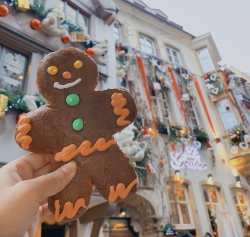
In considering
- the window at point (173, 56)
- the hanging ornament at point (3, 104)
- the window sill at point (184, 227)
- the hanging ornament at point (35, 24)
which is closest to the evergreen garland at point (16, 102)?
the hanging ornament at point (3, 104)

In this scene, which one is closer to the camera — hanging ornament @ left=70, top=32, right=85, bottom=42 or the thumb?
the thumb

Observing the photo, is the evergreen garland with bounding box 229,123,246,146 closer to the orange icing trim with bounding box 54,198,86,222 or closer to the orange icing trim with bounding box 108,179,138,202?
the orange icing trim with bounding box 108,179,138,202

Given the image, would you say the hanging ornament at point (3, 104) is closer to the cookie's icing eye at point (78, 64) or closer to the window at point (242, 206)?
the cookie's icing eye at point (78, 64)

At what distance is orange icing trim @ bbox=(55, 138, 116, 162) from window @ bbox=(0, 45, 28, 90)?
2937mm

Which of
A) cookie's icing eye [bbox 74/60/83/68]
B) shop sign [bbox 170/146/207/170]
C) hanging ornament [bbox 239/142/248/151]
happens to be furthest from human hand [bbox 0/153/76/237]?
hanging ornament [bbox 239/142/248/151]

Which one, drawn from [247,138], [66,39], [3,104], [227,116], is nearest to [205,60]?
[227,116]

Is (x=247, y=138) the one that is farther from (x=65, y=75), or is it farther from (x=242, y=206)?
(x=65, y=75)

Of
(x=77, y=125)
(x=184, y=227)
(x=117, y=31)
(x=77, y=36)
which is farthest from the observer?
(x=117, y=31)

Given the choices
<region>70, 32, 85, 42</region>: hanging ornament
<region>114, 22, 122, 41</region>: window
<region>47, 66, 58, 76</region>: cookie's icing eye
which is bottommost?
<region>47, 66, 58, 76</region>: cookie's icing eye

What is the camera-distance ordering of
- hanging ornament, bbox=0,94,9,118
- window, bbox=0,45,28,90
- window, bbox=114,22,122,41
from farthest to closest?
window, bbox=114,22,122,41 < window, bbox=0,45,28,90 < hanging ornament, bbox=0,94,9,118

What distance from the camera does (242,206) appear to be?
25.3 feet

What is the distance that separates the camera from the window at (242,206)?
24.0ft

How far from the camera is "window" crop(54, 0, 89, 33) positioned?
542 cm

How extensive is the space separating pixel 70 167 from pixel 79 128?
0.23 metres
